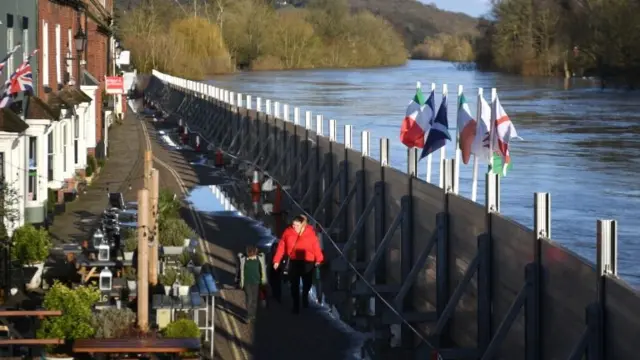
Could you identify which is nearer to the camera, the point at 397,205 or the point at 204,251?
the point at 397,205

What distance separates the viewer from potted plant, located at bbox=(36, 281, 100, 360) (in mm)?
14953

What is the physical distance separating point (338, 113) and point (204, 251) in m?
47.9

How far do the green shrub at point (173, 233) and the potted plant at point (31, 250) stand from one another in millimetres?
1620

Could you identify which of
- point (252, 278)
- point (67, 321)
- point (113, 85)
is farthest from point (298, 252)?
point (113, 85)

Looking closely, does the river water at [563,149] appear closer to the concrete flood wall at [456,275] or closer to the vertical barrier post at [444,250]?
the concrete flood wall at [456,275]

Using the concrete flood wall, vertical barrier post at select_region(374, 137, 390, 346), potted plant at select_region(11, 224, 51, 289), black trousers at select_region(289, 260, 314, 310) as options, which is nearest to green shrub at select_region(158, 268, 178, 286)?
black trousers at select_region(289, 260, 314, 310)

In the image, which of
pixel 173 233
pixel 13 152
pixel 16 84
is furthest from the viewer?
pixel 13 152

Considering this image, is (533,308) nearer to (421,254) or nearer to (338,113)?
(421,254)

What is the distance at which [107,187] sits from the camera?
3444cm

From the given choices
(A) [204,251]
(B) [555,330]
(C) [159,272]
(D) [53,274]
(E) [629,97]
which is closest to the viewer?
(B) [555,330]

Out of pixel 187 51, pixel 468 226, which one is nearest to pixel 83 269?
pixel 468 226

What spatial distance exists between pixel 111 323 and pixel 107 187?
63.9ft

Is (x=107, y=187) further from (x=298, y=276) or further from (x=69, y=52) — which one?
(x=298, y=276)

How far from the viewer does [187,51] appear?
5290 inches
